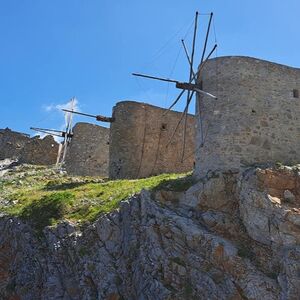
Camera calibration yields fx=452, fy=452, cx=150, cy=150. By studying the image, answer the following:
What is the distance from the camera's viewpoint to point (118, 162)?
28547 millimetres

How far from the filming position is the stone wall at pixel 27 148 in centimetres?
4203

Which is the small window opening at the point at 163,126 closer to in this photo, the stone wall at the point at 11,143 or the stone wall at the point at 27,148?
the stone wall at the point at 27,148

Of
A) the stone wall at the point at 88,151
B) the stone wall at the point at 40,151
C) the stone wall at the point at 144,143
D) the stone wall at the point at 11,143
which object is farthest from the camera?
the stone wall at the point at 11,143

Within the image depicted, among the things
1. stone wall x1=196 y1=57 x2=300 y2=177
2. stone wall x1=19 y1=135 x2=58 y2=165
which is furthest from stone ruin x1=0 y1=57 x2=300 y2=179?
stone wall x1=19 y1=135 x2=58 y2=165

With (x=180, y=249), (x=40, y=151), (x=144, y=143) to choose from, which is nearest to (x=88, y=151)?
(x=40, y=151)

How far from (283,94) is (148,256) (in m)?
9.89

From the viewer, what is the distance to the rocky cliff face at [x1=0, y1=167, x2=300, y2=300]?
1475 centimetres

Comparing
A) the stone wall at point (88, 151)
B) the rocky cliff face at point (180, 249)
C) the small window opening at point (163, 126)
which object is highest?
the small window opening at point (163, 126)

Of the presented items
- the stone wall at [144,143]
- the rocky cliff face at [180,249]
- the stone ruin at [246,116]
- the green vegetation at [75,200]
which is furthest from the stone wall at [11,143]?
the stone ruin at [246,116]

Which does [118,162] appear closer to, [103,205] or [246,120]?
[103,205]

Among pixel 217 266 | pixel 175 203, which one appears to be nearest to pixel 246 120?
pixel 175 203

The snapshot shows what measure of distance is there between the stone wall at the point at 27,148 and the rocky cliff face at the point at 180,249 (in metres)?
22.7

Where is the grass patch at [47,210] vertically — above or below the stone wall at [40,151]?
below

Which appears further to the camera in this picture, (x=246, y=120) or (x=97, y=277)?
(x=246, y=120)
